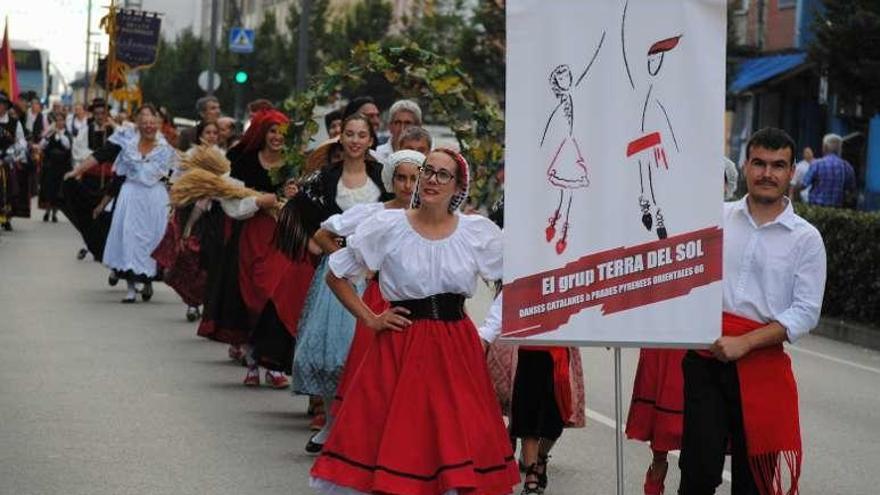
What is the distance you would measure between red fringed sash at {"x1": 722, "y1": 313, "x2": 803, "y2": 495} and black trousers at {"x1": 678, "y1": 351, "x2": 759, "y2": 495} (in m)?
0.04

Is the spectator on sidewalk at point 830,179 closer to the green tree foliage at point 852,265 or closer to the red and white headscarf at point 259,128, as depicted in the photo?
the green tree foliage at point 852,265

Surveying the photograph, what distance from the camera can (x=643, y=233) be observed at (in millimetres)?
7156

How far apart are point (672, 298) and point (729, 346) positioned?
275 mm

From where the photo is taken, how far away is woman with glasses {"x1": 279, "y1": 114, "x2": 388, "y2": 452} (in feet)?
36.6

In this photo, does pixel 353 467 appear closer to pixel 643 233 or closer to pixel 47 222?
pixel 643 233

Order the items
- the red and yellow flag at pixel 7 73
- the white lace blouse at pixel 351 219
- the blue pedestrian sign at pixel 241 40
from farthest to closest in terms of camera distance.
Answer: the blue pedestrian sign at pixel 241 40 < the red and yellow flag at pixel 7 73 < the white lace blouse at pixel 351 219

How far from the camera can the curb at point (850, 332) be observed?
1936cm

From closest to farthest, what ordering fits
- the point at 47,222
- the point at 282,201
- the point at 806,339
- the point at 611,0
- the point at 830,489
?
the point at 611,0 → the point at 830,489 → the point at 282,201 → the point at 806,339 → the point at 47,222

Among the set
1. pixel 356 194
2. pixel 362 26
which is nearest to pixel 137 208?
pixel 356 194

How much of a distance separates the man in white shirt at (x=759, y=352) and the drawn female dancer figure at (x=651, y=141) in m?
0.46

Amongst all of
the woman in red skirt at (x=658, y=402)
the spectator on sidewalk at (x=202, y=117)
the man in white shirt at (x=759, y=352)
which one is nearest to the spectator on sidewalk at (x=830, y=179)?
the spectator on sidewalk at (x=202, y=117)

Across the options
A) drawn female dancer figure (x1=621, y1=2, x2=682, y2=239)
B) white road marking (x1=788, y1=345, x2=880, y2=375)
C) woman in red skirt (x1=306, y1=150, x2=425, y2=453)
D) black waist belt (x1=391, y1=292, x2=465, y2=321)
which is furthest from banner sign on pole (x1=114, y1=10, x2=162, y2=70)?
drawn female dancer figure (x1=621, y1=2, x2=682, y2=239)

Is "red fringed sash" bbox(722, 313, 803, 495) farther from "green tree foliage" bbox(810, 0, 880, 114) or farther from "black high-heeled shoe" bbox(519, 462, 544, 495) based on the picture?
"green tree foliage" bbox(810, 0, 880, 114)

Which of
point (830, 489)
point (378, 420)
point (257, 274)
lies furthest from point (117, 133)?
point (378, 420)
